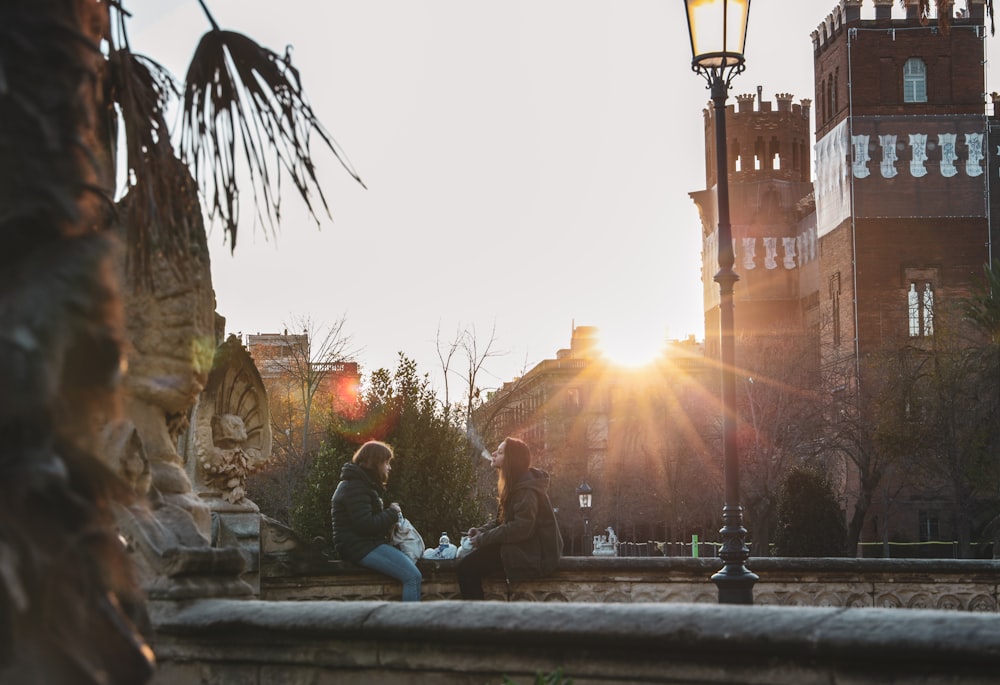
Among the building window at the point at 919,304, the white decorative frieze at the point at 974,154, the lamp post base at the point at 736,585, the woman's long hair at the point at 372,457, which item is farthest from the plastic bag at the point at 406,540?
the white decorative frieze at the point at 974,154

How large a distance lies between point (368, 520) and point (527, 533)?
42.1 inches

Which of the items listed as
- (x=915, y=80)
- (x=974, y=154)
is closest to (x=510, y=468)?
(x=974, y=154)

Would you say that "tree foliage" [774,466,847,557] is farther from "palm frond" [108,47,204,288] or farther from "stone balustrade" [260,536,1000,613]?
"palm frond" [108,47,204,288]

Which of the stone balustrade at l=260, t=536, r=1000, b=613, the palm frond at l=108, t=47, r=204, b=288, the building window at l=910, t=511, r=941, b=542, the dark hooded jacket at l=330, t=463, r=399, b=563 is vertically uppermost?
the palm frond at l=108, t=47, r=204, b=288

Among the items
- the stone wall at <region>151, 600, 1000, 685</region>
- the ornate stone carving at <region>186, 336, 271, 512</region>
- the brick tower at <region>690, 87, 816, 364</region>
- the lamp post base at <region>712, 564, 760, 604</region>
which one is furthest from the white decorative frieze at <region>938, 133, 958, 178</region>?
the stone wall at <region>151, 600, 1000, 685</region>

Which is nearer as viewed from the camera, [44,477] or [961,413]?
[44,477]

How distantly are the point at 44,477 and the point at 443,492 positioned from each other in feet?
36.5

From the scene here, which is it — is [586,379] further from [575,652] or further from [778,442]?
[575,652]

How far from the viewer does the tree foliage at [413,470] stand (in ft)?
43.0

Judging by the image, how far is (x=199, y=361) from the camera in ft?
20.7

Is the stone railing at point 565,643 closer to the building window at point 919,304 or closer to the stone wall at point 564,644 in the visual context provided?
the stone wall at point 564,644

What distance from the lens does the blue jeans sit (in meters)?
8.98

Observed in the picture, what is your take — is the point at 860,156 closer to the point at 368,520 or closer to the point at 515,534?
the point at 515,534

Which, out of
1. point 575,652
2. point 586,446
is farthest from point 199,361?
point 586,446
